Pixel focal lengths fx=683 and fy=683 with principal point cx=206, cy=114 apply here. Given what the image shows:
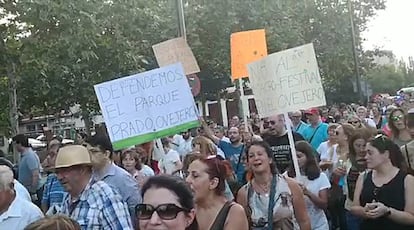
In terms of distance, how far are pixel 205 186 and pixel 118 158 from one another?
344 cm

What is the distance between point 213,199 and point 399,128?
12.2ft

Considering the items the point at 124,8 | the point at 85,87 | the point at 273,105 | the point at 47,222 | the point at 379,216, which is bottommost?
the point at 379,216

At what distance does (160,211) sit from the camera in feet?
9.44

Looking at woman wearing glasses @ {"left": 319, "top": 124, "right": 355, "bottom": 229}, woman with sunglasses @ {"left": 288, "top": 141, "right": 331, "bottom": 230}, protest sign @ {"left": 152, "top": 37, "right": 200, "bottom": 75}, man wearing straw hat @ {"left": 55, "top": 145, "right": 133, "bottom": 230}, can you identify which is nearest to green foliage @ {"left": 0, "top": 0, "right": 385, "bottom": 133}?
protest sign @ {"left": 152, "top": 37, "right": 200, "bottom": 75}

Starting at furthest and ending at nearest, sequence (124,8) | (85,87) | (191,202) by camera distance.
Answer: (85,87) → (124,8) → (191,202)

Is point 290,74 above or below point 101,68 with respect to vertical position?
below

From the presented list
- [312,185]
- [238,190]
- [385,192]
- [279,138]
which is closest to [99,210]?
[238,190]

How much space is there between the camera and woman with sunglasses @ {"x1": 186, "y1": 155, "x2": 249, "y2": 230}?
4258 mm

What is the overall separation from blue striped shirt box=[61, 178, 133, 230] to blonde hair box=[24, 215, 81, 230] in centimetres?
101

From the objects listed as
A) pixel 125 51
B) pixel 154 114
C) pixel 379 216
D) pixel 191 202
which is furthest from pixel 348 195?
pixel 125 51

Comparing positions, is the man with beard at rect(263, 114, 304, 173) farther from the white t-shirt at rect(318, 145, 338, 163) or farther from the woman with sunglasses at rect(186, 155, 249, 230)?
the woman with sunglasses at rect(186, 155, 249, 230)

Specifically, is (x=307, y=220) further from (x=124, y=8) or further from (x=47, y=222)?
(x=124, y=8)

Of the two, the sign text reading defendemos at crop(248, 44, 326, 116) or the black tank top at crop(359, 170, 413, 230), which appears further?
the sign text reading defendemos at crop(248, 44, 326, 116)

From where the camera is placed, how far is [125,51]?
16.8 meters
